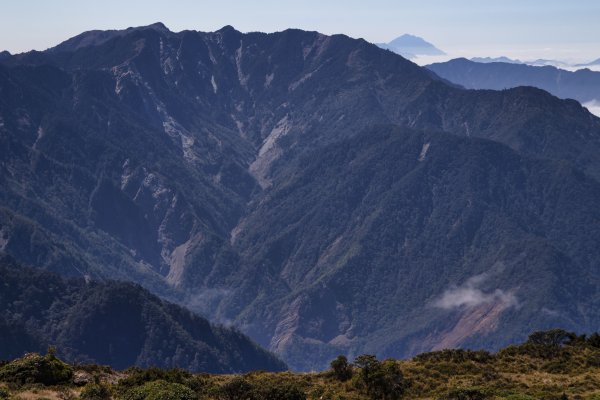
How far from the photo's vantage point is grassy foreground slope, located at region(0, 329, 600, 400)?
216ft

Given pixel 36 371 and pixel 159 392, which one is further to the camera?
pixel 36 371

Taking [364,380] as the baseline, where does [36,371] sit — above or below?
below

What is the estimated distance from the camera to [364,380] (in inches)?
2889

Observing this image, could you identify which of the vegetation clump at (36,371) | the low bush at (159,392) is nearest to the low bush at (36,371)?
the vegetation clump at (36,371)

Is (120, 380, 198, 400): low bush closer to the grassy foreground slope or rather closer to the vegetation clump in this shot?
the grassy foreground slope

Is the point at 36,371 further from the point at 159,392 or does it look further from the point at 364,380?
the point at 364,380

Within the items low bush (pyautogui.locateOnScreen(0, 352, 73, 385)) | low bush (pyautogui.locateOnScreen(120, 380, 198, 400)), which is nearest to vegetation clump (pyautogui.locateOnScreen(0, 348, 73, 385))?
low bush (pyautogui.locateOnScreen(0, 352, 73, 385))

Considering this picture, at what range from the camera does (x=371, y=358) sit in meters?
74.6

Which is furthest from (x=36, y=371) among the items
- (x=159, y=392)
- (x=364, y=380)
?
(x=364, y=380)

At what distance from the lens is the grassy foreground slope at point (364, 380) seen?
216ft

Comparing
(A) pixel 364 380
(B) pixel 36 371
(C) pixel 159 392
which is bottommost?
(C) pixel 159 392

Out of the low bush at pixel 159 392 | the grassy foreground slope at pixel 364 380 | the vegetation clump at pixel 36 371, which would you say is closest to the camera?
the low bush at pixel 159 392

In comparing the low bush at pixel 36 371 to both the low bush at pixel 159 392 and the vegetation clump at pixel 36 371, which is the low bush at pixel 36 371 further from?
the low bush at pixel 159 392

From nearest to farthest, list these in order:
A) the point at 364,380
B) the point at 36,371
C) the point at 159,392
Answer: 1. the point at 159,392
2. the point at 36,371
3. the point at 364,380
